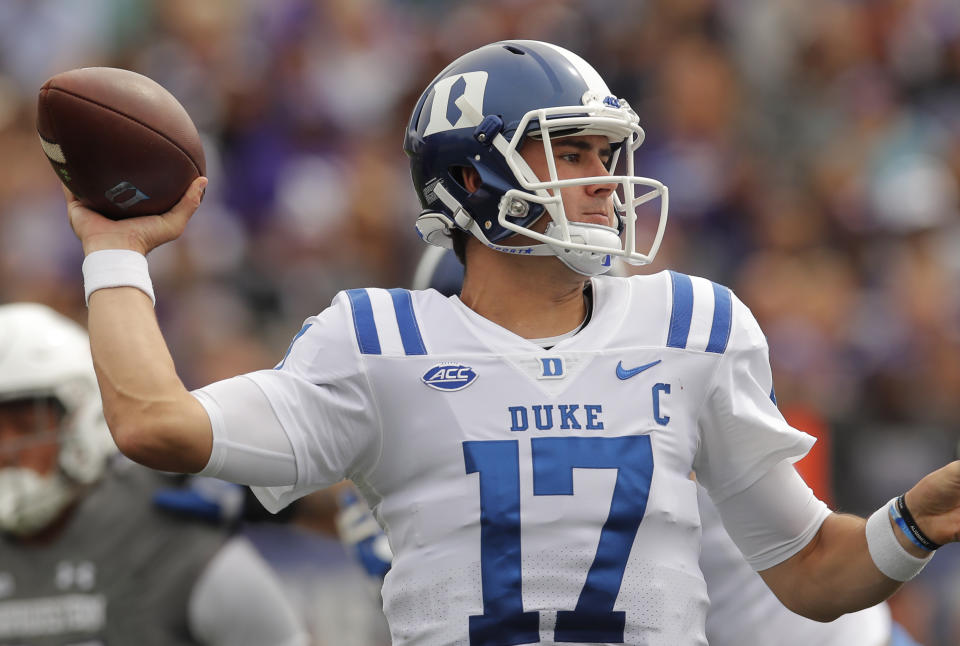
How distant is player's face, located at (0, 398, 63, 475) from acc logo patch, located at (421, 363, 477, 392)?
199cm

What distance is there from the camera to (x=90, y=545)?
13.9 feet

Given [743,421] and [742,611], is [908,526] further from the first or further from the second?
[742,611]

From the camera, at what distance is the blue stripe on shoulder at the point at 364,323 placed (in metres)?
2.67

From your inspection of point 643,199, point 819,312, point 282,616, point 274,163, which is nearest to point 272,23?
point 274,163

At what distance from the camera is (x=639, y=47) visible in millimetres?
8484

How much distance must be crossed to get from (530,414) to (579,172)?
1.57 ft

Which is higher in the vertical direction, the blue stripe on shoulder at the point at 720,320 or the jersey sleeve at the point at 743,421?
the blue stripe on shoulder at the point at 720,320

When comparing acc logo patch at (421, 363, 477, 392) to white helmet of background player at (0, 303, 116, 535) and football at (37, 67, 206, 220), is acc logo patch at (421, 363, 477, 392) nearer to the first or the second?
football at (37, 67, 206, 220)

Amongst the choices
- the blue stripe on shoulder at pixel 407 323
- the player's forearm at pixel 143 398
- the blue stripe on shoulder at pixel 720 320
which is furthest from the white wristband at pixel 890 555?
the player's forearm at pixel 143 398

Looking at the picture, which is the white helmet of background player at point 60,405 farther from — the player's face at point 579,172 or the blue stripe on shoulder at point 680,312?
the blue stripe on shoulder at point 680,312

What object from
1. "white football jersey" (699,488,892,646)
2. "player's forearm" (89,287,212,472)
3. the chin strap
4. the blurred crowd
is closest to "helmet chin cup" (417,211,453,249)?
the chin strap

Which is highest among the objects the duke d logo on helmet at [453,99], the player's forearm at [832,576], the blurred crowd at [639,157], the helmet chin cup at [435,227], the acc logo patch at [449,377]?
the duke d logo on helmet at [453,99]

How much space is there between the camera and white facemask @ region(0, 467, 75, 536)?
164 inches

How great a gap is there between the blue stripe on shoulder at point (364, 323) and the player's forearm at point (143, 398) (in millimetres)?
334
